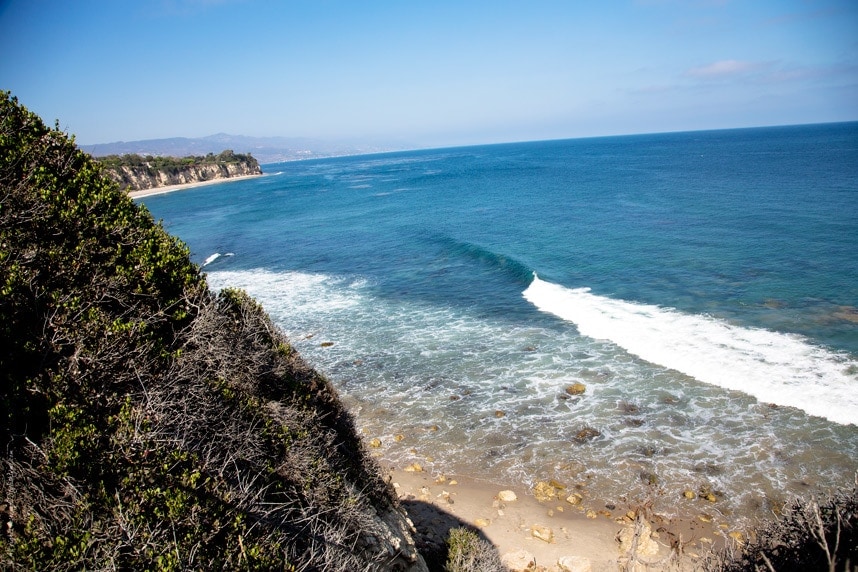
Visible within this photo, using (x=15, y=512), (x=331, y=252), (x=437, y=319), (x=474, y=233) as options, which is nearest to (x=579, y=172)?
(x=474, y=233)

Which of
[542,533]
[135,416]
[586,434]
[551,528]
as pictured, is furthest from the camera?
[586,434]

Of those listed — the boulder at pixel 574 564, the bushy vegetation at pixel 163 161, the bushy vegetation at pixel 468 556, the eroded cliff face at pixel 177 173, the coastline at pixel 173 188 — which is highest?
the bushy vegetation at pixel 163 161

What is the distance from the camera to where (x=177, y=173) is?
119m

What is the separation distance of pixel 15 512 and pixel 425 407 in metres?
13.7

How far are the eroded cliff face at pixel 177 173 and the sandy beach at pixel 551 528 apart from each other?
4050 inches

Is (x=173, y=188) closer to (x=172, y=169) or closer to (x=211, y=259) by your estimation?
(x=172, y=169)

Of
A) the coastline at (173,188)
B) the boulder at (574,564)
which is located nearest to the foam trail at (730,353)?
the boulder at (574,564)

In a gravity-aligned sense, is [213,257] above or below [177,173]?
below

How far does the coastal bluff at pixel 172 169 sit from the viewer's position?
345 ft

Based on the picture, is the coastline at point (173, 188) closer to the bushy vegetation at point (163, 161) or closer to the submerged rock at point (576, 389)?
the bushy vegetation at point (163, 161)

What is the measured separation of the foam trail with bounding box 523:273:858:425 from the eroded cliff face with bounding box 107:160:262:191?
99740 millimetres

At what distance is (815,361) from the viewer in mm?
17953

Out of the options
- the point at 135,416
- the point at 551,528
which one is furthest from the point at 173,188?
the point at 135,416

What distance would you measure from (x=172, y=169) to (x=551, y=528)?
13211cm
